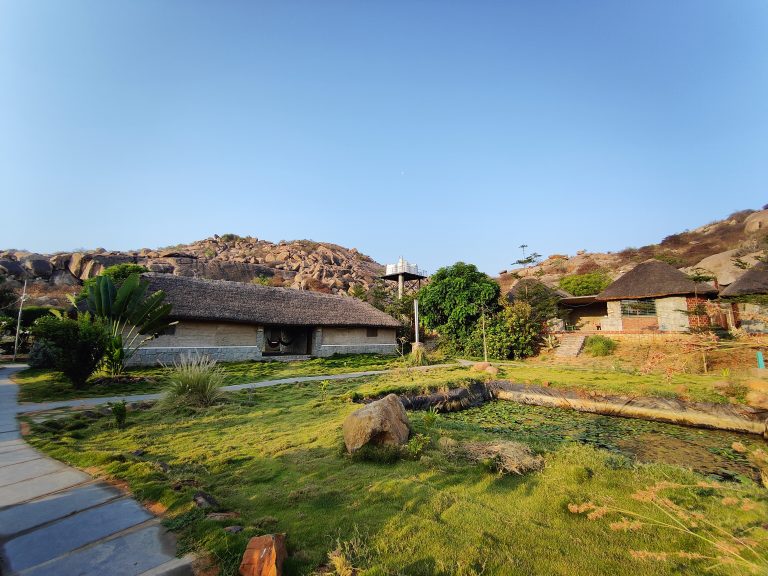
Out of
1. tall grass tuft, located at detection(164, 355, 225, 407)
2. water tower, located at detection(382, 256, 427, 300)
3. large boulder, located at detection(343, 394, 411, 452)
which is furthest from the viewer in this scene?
water tower, located at detection(382, 256, 427, 300)

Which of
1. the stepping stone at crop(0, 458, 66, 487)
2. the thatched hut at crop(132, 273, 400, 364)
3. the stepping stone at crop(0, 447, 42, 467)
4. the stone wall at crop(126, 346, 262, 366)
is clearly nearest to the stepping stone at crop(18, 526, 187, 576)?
the stepping stone at crop(0, 458, 66, 487)

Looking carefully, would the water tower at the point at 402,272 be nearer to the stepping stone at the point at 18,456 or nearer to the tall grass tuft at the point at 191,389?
the tall grass tuft at the point at 191,389

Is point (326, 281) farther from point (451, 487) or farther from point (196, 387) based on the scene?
point (451, 487)

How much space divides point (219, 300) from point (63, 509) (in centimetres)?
1640

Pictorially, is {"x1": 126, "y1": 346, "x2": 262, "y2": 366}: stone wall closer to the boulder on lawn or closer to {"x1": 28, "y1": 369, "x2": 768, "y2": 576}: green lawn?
{"x1": 28, "y1": 369, "x2": 768, "y2": 576}: green lawn

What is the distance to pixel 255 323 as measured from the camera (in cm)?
1873

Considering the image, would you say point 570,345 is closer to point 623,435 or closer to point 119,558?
point 623,435

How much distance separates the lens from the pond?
6590 mm

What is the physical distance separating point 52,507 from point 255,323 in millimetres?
15566

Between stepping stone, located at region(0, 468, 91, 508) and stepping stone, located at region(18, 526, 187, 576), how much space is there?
1559mm

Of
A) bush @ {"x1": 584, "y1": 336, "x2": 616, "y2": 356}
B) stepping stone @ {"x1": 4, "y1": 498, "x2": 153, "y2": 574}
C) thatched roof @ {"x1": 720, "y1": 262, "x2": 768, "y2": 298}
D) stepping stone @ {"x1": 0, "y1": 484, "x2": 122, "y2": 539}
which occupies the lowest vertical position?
stepping stone @ {"x1": 4, "y1": 498, "x2": 153, "y2": 574}

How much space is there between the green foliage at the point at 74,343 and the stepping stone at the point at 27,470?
6474 mm

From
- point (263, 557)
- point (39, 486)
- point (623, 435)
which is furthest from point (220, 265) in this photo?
point (263, 557)

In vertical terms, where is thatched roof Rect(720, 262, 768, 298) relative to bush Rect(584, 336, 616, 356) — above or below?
above
